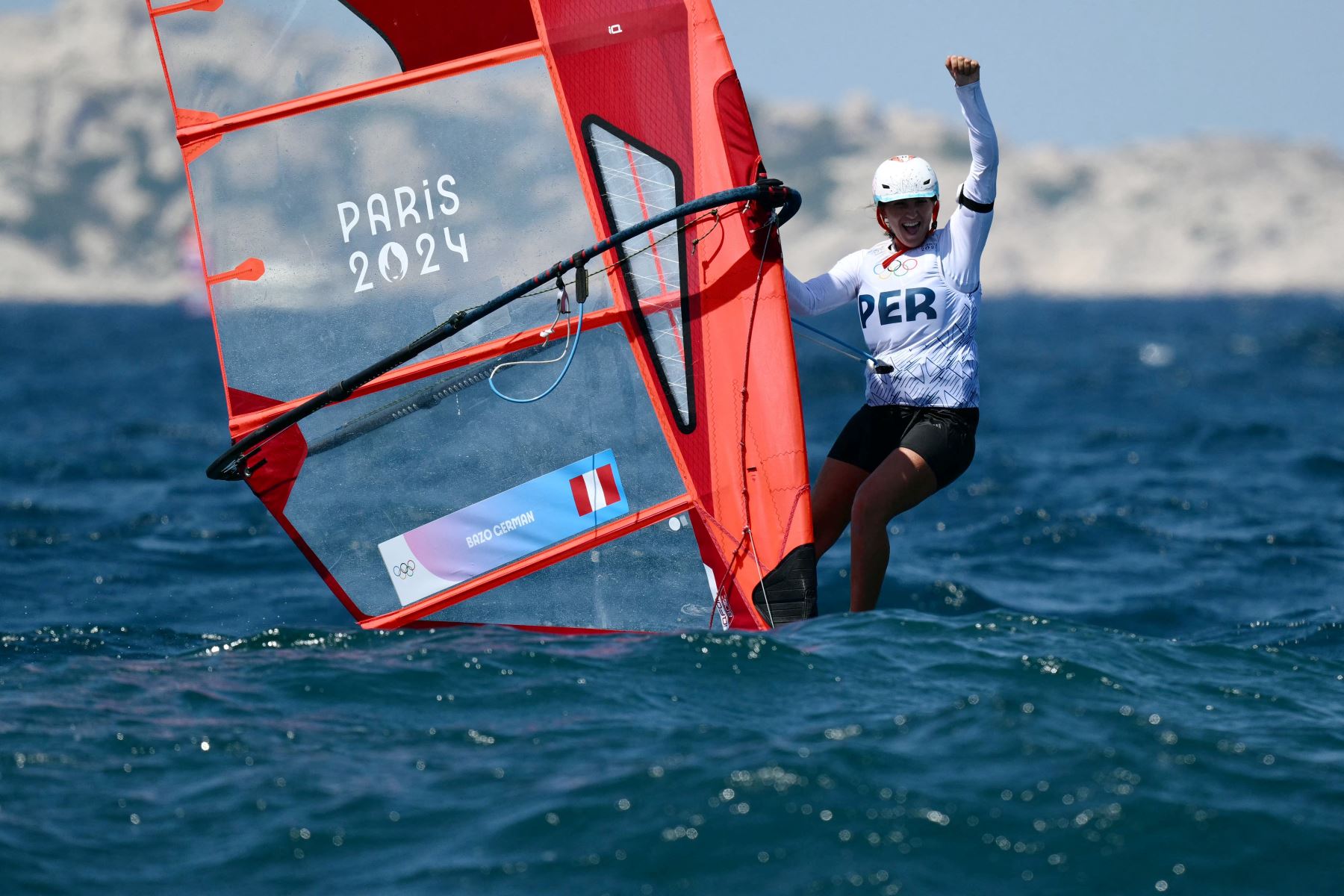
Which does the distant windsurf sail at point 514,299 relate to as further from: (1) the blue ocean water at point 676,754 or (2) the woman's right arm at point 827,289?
(1) the blue ocean water at point 676,754

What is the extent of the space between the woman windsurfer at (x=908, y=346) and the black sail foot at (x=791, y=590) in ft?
0.33

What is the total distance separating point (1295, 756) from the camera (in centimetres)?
432

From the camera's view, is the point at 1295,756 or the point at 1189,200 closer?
the point at 1295,756

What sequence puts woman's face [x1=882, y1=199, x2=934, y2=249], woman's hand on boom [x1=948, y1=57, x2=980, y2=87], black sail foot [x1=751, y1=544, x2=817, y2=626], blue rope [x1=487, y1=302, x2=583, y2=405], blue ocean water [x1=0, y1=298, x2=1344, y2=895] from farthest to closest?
blue rope [x1=487, y1=302, x2=583, y2=405] → black sail foot [x1=751, y1=544, x2=817, y2=626] → woman's face [x1=882, y1=199, x2=934, y2=249] → woman's hand on boom [x1=948, y1=57, x2=980, y2=87] → blue ocean water [x1=0, y1=298, x2=1344, y2=895]

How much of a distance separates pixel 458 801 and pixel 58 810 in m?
1.08

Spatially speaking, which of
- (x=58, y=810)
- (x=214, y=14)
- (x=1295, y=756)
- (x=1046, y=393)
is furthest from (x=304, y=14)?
(x=1046, y=393)

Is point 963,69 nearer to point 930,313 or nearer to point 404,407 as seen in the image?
point 930,313

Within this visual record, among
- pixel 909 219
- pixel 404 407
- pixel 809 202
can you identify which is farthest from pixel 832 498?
pixel 809 202

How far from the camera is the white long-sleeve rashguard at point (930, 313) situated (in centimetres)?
521

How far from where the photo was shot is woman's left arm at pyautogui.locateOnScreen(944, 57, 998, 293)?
16.2 ft

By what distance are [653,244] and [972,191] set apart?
115 cm

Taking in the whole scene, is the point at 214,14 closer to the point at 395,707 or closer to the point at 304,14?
the point at 304,14

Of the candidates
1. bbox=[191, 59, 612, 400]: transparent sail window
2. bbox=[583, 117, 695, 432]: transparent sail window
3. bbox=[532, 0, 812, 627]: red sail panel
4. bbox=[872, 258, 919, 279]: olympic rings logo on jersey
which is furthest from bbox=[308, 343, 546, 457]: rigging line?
bbox=[872, 258, 919, 279]: olympic rings logo on jersey

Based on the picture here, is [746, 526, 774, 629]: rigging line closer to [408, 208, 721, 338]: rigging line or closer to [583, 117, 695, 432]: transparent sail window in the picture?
[583, 117, 695, 432]: transparent sail window
